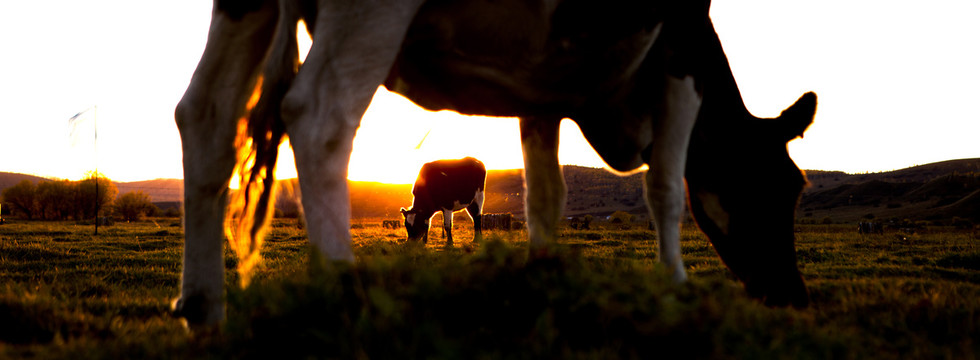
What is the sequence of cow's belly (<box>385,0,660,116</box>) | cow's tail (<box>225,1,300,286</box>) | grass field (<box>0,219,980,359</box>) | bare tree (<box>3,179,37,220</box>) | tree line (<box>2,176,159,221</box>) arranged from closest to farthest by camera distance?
1. grass field (<box>0,219,980,359</box>)
2. cow's belly (<box>385,0,660,116</box>)
3. cow's tail (<box>225,1,300,286</box>)
4. tree line (<box>2,176,159,221</box>)
5. bare tree (<box>3,179,37,220</box>)

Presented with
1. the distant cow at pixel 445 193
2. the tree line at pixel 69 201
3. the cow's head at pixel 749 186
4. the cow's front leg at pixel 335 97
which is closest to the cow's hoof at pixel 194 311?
the cow's front leg at pixel 335 97

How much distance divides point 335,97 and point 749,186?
286 centimetres

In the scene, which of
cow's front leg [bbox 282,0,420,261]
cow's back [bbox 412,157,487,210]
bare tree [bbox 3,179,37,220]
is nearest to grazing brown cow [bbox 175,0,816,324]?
cow's front leg [bbox 282,0,420,261]

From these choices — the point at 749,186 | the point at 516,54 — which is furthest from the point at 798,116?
the point at 516,54

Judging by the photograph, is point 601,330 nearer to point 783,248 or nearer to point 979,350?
point 979,350

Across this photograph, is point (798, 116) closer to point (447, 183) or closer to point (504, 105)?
point (504, 105)

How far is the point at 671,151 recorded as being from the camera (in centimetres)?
309

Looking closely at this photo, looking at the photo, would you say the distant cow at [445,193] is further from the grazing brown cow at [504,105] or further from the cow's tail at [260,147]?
the cow's tail at [260,147]

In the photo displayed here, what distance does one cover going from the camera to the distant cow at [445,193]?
1324 cm

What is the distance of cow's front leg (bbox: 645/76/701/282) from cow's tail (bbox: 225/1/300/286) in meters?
2.06

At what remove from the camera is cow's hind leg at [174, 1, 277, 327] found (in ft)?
8.05

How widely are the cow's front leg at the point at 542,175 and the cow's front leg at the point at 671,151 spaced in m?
0.77

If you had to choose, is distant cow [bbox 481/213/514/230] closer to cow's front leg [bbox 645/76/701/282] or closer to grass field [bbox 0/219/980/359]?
cow's front leg [bbox 645/76/701/282]

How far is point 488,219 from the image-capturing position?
18516mm
